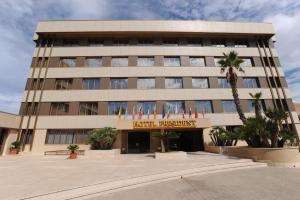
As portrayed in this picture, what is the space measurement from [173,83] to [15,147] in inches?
1014

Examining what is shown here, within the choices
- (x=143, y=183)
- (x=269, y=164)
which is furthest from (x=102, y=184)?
(x=269, y=164)

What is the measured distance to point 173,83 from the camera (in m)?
30.4

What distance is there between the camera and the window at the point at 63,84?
29438mm

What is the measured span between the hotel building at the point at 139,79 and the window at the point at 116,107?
0.52 feet

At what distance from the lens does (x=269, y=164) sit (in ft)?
49.9

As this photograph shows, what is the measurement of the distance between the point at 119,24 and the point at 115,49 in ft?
15.2

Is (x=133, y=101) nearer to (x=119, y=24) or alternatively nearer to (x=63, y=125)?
(x=63, y=125)

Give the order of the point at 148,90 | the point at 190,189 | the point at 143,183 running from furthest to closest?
1. the point at 148,90
2. the point at 143,183
3. the point at 190,189

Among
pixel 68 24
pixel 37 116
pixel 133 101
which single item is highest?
pixel 68 24

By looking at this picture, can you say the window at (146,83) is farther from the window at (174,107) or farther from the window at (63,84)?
the window at (63,84)

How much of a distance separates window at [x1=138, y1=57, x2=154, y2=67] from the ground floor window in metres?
14.6

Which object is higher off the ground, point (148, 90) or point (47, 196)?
point (148, 90)

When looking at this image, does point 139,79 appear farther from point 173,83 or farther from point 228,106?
point 228,106

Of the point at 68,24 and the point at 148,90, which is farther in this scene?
the point at 68,24
